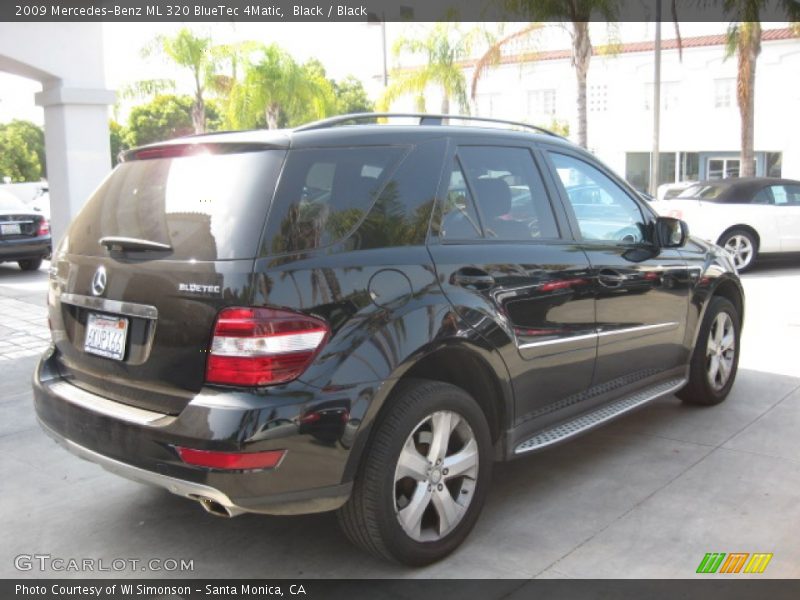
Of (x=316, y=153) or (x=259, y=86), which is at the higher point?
(x=259, y=86)

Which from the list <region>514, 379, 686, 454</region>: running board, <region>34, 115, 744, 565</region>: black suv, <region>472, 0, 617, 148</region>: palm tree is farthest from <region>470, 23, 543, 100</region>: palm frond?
<region>34, 115, 744, 565</region>: black suv

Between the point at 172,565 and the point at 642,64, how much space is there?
34.1 m

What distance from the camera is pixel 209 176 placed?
10.4ft

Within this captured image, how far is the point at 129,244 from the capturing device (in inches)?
126

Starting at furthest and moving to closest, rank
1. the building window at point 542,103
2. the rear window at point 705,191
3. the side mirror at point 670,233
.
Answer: the building window at point 542,103 → the rear window at point 705,191 → the side mirror at point 670,233

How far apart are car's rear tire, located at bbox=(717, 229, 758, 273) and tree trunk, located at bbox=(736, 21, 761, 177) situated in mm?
9713

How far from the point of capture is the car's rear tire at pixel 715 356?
5.30m

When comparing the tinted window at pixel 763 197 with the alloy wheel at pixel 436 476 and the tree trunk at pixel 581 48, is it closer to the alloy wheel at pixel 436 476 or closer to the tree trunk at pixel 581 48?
the tree trunk at pixel 581 48

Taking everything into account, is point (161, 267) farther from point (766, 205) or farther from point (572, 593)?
point (766, 205)

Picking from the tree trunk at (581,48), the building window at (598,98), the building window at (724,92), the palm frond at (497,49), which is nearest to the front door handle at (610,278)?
the tree trunk at (581,48)

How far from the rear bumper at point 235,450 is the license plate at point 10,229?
10.7m

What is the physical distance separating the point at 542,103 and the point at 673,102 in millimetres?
5886

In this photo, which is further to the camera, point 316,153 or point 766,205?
point 766,205

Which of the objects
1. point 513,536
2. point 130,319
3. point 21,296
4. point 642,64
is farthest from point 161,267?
point 642,64
